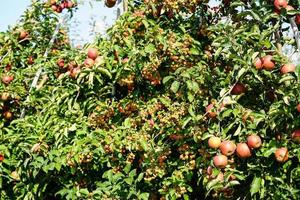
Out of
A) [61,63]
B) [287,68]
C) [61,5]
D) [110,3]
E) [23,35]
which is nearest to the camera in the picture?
[287,68]

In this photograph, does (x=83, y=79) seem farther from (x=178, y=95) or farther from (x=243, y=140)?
(x=243, y=140)

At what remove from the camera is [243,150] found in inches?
106

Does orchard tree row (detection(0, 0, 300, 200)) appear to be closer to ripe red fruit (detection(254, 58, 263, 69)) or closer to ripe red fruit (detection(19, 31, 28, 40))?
ripe red fruit (detection(254, 58, 263, 69))

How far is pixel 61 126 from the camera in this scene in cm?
341

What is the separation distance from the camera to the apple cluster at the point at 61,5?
15.9 feet

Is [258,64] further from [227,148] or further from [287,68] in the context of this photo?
[227,148]

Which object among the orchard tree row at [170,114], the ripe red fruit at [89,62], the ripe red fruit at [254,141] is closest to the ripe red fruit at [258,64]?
the orchard tree row at [170,114]

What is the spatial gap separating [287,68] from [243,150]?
514mm

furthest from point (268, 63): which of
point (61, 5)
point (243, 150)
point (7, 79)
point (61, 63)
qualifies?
point (61, 5)

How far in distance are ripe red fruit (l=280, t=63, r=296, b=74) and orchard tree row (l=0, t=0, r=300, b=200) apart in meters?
0.01

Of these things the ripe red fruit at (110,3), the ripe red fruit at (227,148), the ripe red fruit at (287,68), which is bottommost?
the ripe red fruit at (227,148)

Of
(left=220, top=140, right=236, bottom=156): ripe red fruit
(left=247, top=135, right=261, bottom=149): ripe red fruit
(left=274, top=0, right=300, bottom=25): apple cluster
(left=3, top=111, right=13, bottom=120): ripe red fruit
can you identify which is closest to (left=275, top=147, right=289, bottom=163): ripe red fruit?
(left=247, top=135, right=261, bottom=149): ripe red fruit

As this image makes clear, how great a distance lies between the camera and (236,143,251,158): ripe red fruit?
2.68m

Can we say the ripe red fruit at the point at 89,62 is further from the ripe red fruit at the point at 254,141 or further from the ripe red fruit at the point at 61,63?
the ripe red fruit at the point at 254,141
